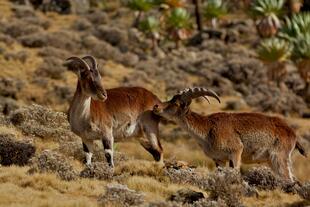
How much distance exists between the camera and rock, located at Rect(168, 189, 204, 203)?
11406mm

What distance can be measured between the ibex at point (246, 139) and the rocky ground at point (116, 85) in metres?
0.34

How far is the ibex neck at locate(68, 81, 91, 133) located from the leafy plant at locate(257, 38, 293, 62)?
88.2ft

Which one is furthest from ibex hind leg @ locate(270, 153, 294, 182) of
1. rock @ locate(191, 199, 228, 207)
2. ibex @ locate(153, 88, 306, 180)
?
rock @ locate(191, 199, 228, 207)

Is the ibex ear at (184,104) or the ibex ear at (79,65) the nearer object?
the ibex ear at (79,65)

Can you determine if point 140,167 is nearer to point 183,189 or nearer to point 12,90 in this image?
point 183,189

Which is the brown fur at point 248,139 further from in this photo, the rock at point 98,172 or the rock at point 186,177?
the rock at point 98,172

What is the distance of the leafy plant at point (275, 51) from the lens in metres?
39.2

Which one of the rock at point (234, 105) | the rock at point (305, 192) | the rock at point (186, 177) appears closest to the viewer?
the rock at point (305, 192)

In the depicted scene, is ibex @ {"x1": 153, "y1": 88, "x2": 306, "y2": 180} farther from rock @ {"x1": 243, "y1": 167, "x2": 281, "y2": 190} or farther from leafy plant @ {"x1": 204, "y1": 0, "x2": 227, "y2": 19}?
leafy plant @ {"x1": 204, "y1": 0, "x2": 227, "y2": 19}

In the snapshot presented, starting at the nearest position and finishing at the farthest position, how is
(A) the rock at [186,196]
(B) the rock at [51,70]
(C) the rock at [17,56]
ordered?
(A) the rock at [186,196], (B) the rock at [51,70], (C) the rock at [17,56]

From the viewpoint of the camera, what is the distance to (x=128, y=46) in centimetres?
4781

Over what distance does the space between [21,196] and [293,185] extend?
5.37 metres

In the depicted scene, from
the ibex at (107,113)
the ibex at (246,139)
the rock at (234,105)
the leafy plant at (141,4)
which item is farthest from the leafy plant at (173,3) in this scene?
the ibex at (246,139)

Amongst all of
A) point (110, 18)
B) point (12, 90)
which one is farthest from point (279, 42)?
point (110, 18)
